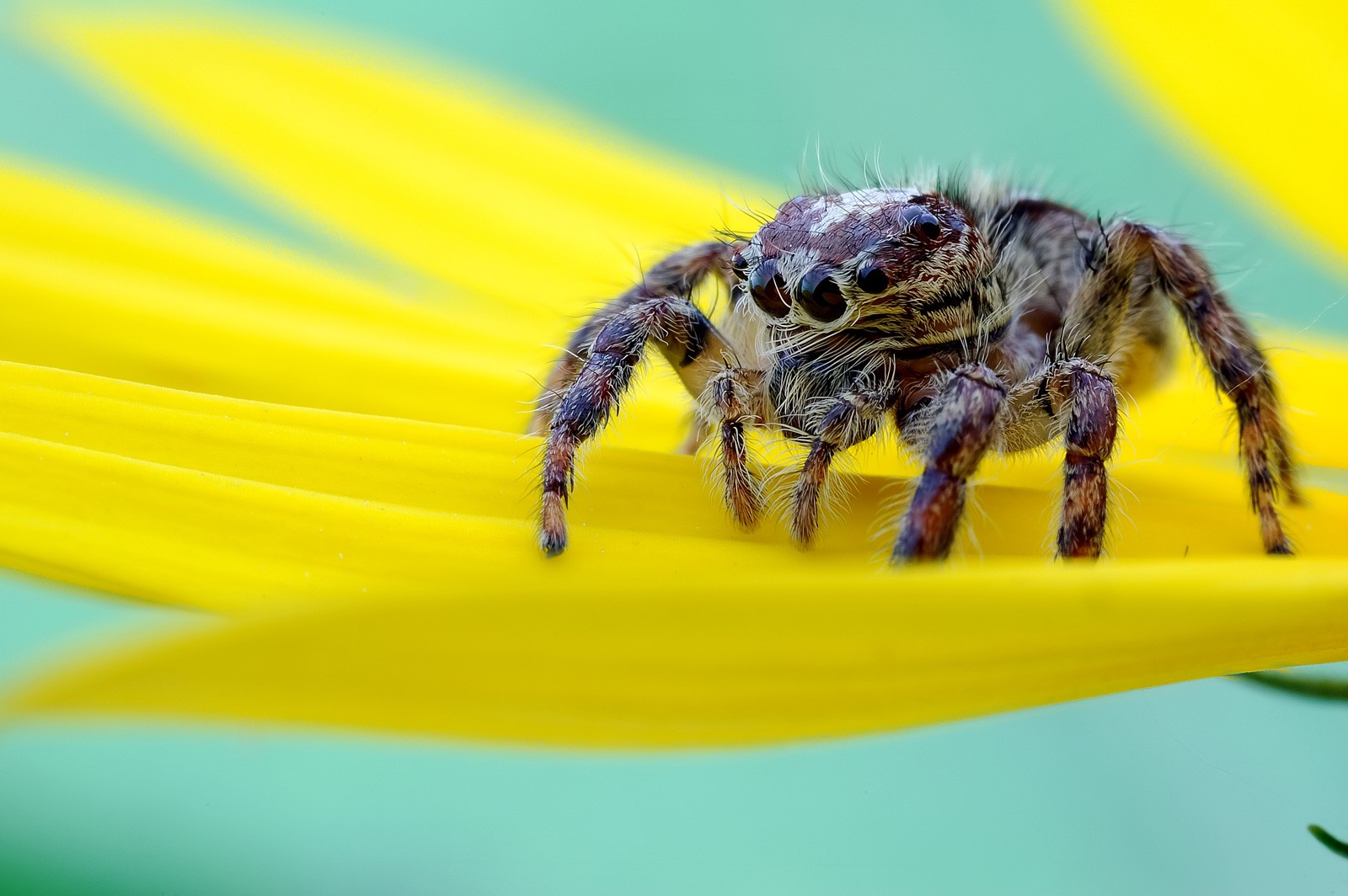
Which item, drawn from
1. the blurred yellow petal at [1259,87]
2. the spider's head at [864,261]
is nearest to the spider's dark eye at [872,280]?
the spider's head at [864,261]

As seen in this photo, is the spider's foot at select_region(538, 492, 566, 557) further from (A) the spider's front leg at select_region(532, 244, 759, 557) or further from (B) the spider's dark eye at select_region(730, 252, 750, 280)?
(B) the spider's dark eye at select_region(730, 252, 750, 280)

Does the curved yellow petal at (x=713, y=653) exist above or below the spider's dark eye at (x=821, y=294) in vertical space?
below

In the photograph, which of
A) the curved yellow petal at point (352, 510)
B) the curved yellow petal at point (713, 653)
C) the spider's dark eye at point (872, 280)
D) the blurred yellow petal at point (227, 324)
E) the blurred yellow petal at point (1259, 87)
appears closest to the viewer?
the curved yellow petal at point (713, 653)

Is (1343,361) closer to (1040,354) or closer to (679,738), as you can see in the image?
(1040,354)

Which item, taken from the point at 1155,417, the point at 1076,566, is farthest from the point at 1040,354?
the point at 1076,566

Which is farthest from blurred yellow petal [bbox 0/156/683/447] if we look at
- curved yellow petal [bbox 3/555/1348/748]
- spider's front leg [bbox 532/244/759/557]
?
curved yellow petal [bbox 3/555/1348/748]

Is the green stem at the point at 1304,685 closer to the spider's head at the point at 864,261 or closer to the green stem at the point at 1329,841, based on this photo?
the green stem at the point at 1329,841
